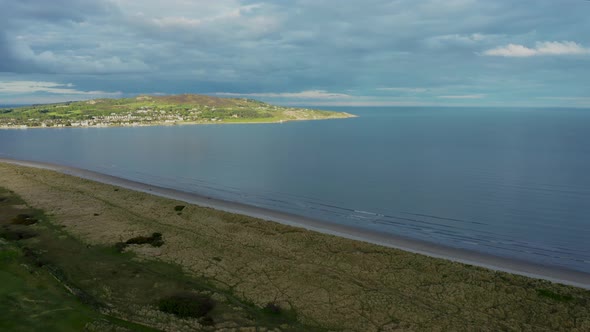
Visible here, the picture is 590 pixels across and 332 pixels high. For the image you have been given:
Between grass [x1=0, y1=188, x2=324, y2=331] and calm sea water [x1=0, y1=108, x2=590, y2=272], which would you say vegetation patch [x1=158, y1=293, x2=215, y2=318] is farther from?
calm sea water [x1=0, y1=108, x2=590, y2=272]

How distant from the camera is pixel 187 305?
25.0 meters

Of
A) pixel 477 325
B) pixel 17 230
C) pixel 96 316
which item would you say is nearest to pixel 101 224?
pixel 17 230

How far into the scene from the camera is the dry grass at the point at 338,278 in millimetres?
24906

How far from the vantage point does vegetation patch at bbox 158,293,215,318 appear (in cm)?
2432

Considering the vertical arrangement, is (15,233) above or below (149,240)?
above

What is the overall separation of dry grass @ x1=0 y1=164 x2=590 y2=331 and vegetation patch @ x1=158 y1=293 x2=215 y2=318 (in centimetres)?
272

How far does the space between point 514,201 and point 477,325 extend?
44.0m

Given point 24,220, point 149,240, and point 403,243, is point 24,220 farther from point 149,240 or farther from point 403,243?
point 403,243

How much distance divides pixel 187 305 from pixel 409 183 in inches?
2358

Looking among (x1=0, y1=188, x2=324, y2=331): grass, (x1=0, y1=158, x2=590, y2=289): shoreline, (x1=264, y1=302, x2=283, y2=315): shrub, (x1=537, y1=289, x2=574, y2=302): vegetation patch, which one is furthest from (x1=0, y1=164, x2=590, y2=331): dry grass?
(x1=0, y1=158, x2=590, y2=289): shoreline

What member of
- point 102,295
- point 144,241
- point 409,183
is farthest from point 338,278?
point 409,183

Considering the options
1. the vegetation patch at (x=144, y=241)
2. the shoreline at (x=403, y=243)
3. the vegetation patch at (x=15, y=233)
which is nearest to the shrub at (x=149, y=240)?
the vegetation patch at (x=144, y=241)

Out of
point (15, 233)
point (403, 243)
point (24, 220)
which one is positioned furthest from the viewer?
point (24, 220)

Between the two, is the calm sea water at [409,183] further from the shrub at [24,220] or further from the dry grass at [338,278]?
the shrub at [24,220]
